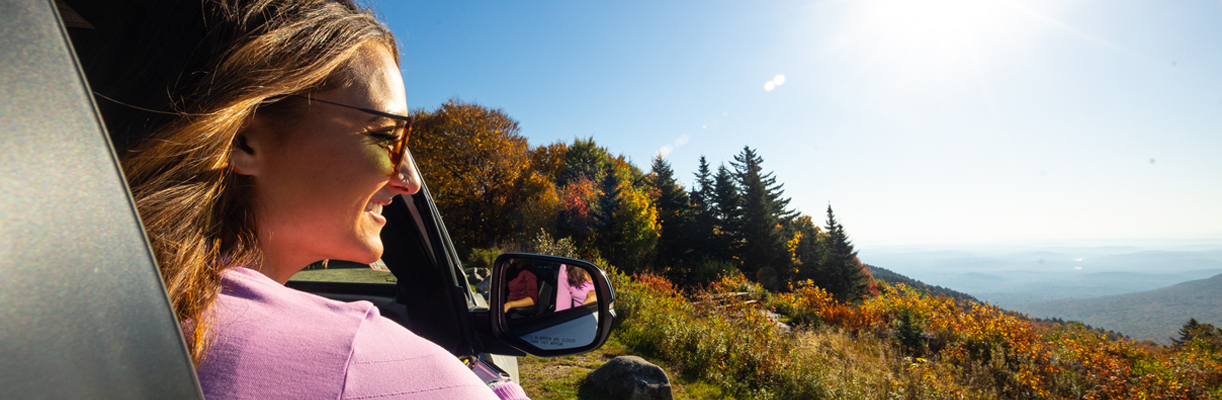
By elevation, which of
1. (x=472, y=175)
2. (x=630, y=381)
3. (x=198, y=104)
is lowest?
(x=630, y=381)

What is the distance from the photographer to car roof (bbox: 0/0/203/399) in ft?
0.89

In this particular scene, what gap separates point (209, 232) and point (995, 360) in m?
11.2

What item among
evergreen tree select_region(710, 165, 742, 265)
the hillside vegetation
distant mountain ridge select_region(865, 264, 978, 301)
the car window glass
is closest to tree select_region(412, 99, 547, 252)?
the hillside vegetation

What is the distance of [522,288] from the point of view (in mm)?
1921

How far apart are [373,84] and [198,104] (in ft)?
1.00

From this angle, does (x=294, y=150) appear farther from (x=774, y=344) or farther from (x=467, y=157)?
(x=467, y=157)

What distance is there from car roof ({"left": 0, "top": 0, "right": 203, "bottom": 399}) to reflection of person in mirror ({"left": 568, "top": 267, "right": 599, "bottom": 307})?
5.38 ft

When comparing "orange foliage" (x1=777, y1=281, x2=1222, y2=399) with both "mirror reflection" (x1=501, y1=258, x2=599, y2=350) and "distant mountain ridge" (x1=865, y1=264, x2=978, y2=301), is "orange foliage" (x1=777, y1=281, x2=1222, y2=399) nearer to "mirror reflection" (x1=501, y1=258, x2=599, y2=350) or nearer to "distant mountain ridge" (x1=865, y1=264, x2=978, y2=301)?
"mirror reflection" (x1=501, y1=258, x2=599, y2=350)

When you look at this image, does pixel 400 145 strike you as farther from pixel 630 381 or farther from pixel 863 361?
pixel 863 361

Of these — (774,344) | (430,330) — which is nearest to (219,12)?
(430,330)

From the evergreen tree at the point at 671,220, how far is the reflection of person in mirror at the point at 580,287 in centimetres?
2338

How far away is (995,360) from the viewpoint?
8547mm

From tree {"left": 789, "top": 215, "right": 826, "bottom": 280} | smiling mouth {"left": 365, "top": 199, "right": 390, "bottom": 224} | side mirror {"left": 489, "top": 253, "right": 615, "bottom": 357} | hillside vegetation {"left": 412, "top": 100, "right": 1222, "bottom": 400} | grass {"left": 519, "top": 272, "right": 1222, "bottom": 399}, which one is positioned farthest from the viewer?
tree {"left": 789, "top": 215, "right": 826, "bottom": 280}

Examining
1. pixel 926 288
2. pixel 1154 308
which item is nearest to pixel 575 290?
pixel 926 288
